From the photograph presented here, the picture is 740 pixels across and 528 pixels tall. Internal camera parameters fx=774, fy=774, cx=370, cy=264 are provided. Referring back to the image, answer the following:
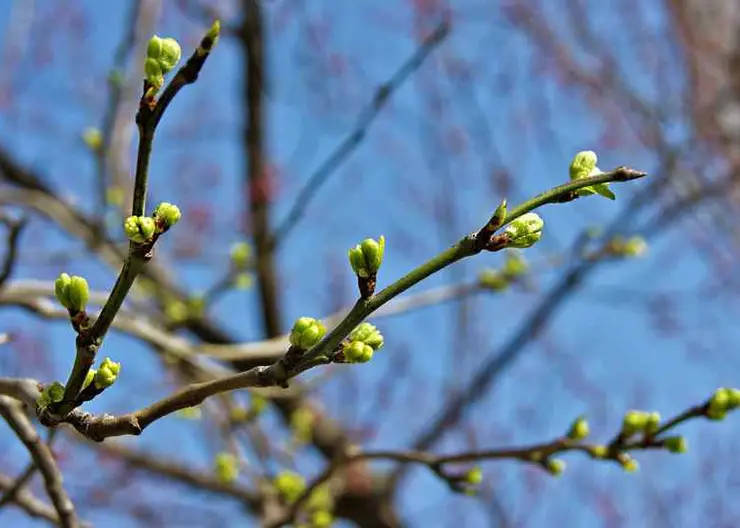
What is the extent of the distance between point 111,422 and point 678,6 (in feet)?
23.9

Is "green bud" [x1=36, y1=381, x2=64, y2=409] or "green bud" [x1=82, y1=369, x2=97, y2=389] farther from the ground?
"green bud" [x1=82, y1=369, x2=97, y2=389]

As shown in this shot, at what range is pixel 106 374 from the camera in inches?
42.1

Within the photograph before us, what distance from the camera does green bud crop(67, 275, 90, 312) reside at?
3.45ft

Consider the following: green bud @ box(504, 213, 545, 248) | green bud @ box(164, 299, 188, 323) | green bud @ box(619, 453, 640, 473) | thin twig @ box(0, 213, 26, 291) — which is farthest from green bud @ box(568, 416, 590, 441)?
green bud @ box(164, 299, 188, 323)

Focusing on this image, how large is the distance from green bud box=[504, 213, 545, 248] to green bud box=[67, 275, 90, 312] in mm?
577

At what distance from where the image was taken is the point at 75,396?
3.47 ft

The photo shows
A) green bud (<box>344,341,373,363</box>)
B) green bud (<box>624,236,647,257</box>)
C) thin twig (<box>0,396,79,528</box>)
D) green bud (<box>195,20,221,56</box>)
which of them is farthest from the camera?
green bud (<box>624,236,647,257</box>)

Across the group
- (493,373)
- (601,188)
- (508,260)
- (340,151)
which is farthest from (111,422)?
(493,373)

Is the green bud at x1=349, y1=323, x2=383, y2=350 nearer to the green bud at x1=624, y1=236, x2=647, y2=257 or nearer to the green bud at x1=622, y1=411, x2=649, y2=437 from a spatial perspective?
the green bud at x1=622, y1=411, x2=649, y2=437

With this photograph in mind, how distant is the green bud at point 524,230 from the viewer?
41.1 inches

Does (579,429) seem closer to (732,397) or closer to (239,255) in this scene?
(732,397)

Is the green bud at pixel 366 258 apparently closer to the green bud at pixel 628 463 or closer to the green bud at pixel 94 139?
the green bud at pixel 628 463

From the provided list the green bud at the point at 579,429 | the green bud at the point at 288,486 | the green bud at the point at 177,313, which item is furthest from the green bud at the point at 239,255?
the green bud at the point at 579,429

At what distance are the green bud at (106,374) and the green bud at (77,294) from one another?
0.28 ft
